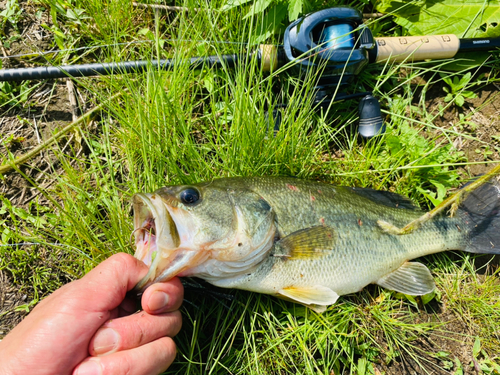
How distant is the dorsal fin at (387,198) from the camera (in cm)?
281

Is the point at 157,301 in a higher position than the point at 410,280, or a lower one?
higher

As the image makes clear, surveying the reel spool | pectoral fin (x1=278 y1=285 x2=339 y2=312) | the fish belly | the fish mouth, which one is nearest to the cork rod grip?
the reel spool

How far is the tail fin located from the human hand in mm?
2508

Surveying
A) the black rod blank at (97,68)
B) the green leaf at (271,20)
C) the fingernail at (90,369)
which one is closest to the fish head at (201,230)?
the fingernail at (90,369)

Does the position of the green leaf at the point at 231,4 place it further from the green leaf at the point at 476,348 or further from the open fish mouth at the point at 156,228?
the green leaf at the point at 476,348

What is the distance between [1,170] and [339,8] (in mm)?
3329

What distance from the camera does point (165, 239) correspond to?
6.03 ft

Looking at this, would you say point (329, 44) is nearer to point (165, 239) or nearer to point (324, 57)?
point (324, 57)

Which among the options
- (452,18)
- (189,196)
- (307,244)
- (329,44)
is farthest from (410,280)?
(452,18)

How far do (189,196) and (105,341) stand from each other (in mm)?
917

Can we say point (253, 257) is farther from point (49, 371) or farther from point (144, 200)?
point (49, 371)

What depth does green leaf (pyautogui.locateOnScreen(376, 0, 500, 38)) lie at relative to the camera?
3332 millimetres

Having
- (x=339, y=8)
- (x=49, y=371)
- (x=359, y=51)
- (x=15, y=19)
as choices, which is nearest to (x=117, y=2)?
(x=15, y=19)

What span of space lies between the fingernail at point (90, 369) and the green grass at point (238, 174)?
0.85 metres
